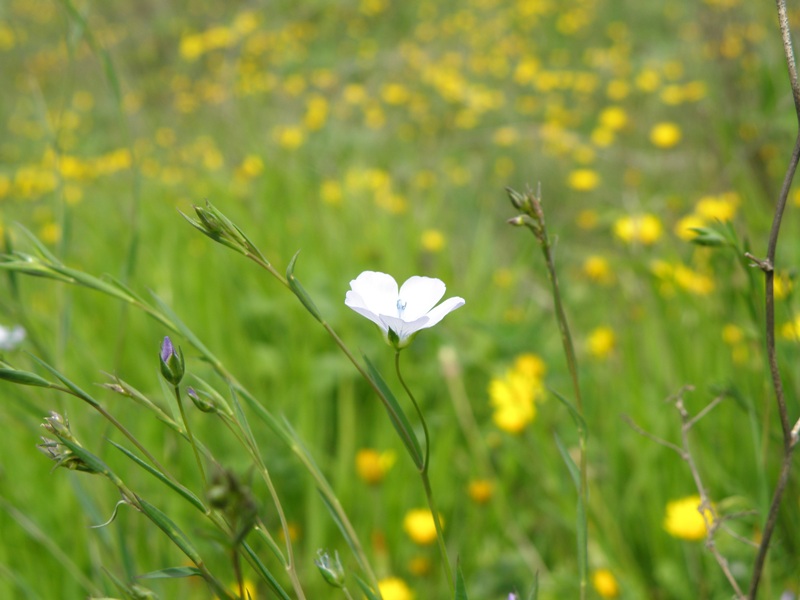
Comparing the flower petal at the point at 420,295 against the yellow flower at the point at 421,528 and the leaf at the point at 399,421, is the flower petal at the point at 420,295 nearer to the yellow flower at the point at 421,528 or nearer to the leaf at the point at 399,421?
the leaf at the point at 399,421

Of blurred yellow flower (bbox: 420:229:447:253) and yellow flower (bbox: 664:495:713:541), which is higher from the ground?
blurred yellow flower (bbox: 420:229:447:253)

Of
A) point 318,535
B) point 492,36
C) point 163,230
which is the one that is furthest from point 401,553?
point 492,36

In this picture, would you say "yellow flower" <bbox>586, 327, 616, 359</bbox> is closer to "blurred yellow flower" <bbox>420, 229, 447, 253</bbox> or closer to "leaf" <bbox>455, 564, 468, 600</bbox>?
"blurred yellow flower" <bbox>420, 229, 447, 253</bbox>

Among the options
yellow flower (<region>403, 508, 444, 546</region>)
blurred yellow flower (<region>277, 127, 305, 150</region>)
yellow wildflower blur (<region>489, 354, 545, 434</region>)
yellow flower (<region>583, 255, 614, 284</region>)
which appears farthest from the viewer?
blurred yellow flower (<region>277, 127, 305, 150</region>)

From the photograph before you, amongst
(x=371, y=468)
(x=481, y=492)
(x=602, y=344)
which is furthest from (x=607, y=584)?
(x=602, y=344)

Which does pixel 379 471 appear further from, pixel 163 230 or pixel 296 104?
pixel 296 104

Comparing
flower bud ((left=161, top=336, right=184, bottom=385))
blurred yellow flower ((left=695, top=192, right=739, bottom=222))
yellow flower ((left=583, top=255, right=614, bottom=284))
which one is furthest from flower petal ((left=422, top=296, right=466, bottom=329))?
yellow flower ((left=583, top=255, right=614, bottom=284))
